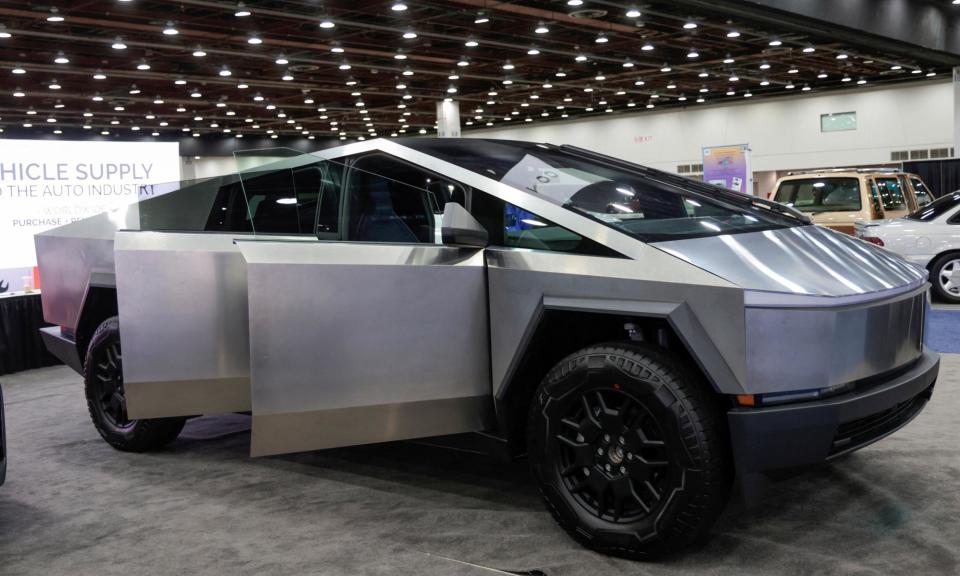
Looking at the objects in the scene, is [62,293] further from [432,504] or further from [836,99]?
[836,99]

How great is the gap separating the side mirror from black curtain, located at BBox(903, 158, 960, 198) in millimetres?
17590

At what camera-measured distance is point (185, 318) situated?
13.1ft

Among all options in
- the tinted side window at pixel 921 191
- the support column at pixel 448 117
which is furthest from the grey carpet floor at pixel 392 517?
the support column at pixel 448 117

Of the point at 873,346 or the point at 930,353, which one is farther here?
the point at 930,353

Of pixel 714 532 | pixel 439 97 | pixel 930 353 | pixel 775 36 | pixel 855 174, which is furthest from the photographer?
pixel 439 97

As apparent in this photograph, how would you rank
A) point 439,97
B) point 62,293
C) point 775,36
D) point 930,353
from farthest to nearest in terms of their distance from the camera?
point 439,97 < point 775,36 < point 62,293 < point 930,353

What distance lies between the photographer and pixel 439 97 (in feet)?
81.1

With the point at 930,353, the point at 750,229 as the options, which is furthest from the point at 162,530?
the point at 930,353

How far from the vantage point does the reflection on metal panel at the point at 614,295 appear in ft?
8.92

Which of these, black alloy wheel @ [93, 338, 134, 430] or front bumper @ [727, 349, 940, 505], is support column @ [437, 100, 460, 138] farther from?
front bumper @ [727, 349, 940, 505]

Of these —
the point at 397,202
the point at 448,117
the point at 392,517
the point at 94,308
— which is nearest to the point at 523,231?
the point at 397,202

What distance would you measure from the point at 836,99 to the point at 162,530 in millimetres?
25771

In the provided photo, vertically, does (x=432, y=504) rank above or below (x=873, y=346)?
below

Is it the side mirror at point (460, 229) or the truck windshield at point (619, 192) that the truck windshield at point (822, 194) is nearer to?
the truck windshield at point (619, 192)
